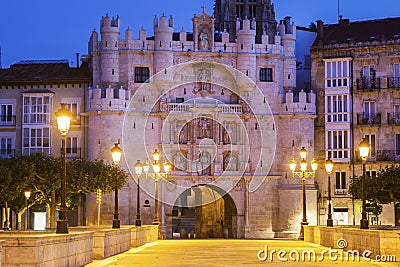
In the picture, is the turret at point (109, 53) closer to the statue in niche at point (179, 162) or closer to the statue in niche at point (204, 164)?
the statue in niche at point (179, 162)

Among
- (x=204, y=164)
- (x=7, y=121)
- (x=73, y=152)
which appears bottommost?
(x=204, y=164)

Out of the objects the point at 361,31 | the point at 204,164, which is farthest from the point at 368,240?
the point at 361,31

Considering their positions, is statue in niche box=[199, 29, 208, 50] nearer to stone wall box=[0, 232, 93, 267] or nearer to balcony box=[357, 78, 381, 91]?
balcony box=[357, 78, 381, 91]

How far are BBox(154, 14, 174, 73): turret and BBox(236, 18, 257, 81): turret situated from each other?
18.4ft

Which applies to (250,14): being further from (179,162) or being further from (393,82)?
(179,162)

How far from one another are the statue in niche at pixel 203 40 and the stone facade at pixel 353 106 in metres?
8.78

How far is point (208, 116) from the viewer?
75875 mm

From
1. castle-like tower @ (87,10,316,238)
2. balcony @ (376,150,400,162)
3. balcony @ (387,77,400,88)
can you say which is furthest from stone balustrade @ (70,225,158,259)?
balcony @ (387,77,400,88)

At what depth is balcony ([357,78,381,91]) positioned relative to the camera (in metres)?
74.9

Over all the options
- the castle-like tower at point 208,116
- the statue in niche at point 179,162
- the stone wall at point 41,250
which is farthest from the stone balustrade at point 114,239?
the statue in niche at point 179,162

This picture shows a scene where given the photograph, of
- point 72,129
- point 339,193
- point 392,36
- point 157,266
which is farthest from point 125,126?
point 157,266

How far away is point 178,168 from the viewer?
75.2 metres

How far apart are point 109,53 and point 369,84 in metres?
21.0

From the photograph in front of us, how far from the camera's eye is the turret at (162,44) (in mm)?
74812
